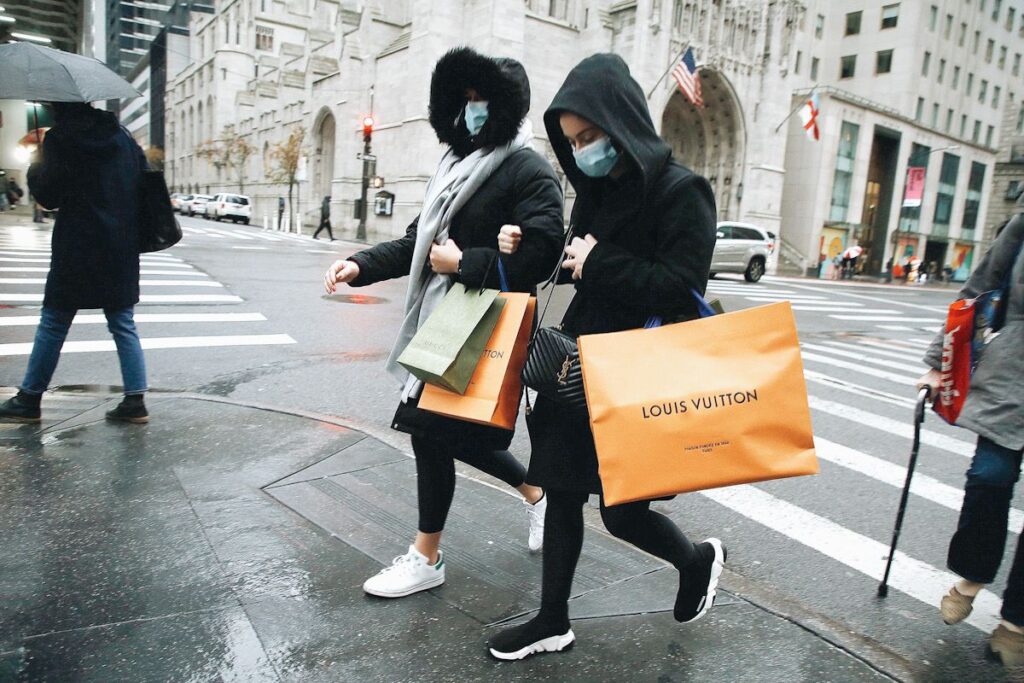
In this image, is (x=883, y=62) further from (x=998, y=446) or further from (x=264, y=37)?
(x=264, y=37)

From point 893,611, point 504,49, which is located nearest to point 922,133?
point 504,49

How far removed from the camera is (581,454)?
2180mm

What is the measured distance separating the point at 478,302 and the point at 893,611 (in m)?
2.41

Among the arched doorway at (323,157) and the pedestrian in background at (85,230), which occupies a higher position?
the arched doorway at (323,157)

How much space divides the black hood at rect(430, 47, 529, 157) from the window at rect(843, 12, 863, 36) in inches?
2486

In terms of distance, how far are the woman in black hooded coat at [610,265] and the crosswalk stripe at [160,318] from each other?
24.6 ft

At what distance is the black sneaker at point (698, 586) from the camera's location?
8.04 feet

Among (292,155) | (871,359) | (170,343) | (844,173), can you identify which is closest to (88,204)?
(170,343)

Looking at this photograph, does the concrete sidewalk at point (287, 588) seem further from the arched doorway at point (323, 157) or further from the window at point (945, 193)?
the window at point (945, 193)

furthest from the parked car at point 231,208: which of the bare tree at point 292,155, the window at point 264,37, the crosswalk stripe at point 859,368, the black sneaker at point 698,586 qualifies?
the black sneaker at point 698,586

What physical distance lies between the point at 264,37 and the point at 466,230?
84529 millimetres

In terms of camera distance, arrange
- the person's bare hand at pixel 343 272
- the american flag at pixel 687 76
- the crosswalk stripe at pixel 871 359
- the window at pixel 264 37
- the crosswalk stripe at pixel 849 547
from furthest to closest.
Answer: the window at pixel 264 37 < the american flag at pixel 687 76 < the crosswalk stripe at pixel 871 359 < the crosswalk stripe at pixel 849 547 < the person's bare hand at pixel 343 272

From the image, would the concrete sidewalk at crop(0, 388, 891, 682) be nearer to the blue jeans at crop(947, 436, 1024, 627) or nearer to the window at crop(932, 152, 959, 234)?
the blue jeans at crop(947, 436, 1024, 627)

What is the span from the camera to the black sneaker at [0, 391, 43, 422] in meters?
4.47
